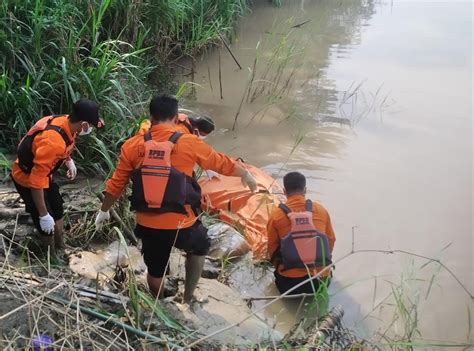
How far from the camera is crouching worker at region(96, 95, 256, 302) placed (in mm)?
3059

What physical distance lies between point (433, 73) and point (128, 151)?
670 cm

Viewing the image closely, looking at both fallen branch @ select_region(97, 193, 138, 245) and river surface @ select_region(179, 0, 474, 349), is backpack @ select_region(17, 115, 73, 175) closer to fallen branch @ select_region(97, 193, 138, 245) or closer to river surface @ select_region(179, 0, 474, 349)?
fallen branch @ select_region(97, 193, 138, 245)

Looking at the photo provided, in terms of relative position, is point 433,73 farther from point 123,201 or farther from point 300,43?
point 123,201

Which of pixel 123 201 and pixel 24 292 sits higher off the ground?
pixel 24 292

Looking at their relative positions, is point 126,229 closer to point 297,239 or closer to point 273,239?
point 273,239

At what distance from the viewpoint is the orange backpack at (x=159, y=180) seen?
10.0 ft

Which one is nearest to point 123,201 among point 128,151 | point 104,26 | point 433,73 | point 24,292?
point 128,151

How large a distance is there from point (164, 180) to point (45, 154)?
79 centimetres

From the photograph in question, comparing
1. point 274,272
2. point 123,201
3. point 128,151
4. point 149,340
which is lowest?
point 274,272

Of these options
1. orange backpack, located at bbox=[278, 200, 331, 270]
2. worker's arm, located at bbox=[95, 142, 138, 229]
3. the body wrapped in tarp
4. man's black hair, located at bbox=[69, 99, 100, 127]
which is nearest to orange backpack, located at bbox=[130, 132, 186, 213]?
worker's arm, located at bbox=[95, 142, 138, 229]

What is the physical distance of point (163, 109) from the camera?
3146 millimetres

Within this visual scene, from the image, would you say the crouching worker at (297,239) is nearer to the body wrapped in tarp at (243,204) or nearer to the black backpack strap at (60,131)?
the body wrapped in tarp at (243,204)

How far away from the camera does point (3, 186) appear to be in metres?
4.42

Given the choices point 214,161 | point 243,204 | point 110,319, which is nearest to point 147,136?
point 214,161
